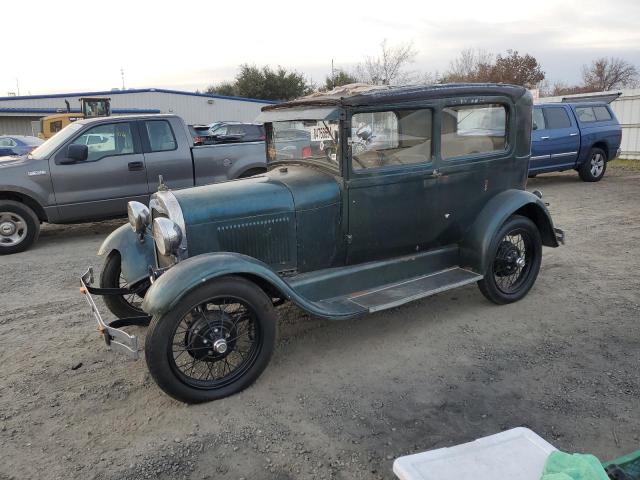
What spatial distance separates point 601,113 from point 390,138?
10042 millimetres

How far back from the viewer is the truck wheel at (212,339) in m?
2.85

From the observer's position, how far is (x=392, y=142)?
384 centimetres

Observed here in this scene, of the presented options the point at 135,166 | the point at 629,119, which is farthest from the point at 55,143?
the point at 629,119

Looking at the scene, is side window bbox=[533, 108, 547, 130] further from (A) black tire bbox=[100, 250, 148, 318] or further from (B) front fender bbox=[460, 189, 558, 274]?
(A) black tire bbox=[100, 250, 148, 318]

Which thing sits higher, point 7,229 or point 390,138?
point 390,138

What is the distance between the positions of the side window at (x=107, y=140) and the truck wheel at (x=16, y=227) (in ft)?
3.74

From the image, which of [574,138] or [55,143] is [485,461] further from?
[574,138]

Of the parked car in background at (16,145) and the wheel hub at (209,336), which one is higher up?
the parked car in background at (16,145)

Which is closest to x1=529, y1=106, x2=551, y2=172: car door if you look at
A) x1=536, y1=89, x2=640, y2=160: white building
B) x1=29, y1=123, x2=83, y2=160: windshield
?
x1=536, y1=89, x2=640, y2=160: white building

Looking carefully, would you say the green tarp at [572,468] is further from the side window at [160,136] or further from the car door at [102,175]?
the side window at [160,136]

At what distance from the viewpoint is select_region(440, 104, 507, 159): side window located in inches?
157

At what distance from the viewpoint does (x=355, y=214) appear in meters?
3.75

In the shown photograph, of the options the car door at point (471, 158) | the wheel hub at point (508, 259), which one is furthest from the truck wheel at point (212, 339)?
the wheel hub at point (508, 259)

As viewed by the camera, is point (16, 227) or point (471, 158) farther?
point (16, 227)
